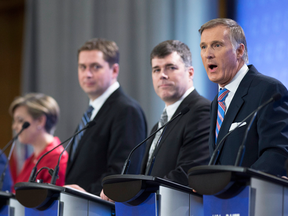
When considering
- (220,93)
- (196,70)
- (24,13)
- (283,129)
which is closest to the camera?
(283,129)

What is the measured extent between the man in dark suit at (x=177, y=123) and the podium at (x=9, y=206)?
852 millimetres

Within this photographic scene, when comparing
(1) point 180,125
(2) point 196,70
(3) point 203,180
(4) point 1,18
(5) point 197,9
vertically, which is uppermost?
(4) point 1,18

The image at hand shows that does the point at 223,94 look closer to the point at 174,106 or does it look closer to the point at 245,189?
the point at 174,106

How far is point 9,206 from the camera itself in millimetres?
2797

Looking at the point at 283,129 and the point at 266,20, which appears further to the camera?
the point at 266,20

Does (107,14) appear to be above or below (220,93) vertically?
above

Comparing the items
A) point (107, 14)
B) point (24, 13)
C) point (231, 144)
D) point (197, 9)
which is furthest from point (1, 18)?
point (231, 144)

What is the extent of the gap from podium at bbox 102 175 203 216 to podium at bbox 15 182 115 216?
0.26 meters

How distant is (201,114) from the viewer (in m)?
2.78

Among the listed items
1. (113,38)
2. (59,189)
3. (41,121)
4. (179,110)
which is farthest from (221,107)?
(113,38)

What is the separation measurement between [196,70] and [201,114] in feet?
5.61

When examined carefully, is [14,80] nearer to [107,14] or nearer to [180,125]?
[107,14]

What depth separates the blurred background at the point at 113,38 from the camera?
13.2 feet

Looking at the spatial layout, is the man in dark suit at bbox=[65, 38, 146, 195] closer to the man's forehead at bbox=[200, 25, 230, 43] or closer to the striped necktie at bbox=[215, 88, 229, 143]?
the striped necktie at bbox=[215, 88, 229, 143]
